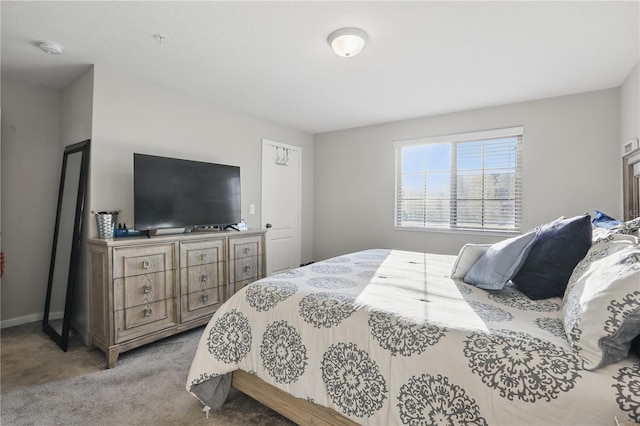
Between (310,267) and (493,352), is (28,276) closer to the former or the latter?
(310,267)

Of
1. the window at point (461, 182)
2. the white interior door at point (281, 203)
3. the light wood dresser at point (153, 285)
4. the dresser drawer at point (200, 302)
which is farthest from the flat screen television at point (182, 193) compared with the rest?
the window at point (461, 182)

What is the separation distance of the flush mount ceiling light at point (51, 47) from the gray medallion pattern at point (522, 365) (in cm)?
A: 344

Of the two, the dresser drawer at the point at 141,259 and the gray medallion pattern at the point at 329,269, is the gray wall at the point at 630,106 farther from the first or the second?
the dresser drawer at the point at 141,259

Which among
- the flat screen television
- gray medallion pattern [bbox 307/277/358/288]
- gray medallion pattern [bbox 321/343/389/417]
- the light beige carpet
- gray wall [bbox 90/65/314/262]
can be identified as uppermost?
gray wall [bbox 90/65/314/262]

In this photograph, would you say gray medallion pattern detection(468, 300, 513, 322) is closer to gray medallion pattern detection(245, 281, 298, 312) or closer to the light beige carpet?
gray medallion pattern detection(245, 281, 298, 312)

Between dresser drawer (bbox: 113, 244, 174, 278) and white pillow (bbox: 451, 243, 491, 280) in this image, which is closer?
white pillow (bbox: 451, 243, 491, 280)

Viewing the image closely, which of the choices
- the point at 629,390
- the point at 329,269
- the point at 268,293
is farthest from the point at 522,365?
the point at 329,269

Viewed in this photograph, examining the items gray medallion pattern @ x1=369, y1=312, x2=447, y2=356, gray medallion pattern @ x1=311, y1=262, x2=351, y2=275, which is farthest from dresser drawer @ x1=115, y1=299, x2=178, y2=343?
gray medallion pattern @ x1=369, y1=312, x2=447, y2=356

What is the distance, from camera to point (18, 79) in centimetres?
300

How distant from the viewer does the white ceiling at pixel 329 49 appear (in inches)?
76.2

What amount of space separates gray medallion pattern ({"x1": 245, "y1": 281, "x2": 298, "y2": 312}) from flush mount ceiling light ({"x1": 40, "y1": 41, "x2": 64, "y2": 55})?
8.13ft

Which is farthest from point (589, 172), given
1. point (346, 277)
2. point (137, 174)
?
point (137, 174)

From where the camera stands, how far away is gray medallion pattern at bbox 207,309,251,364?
1.73 metres

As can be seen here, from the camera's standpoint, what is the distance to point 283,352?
5.19 ft
